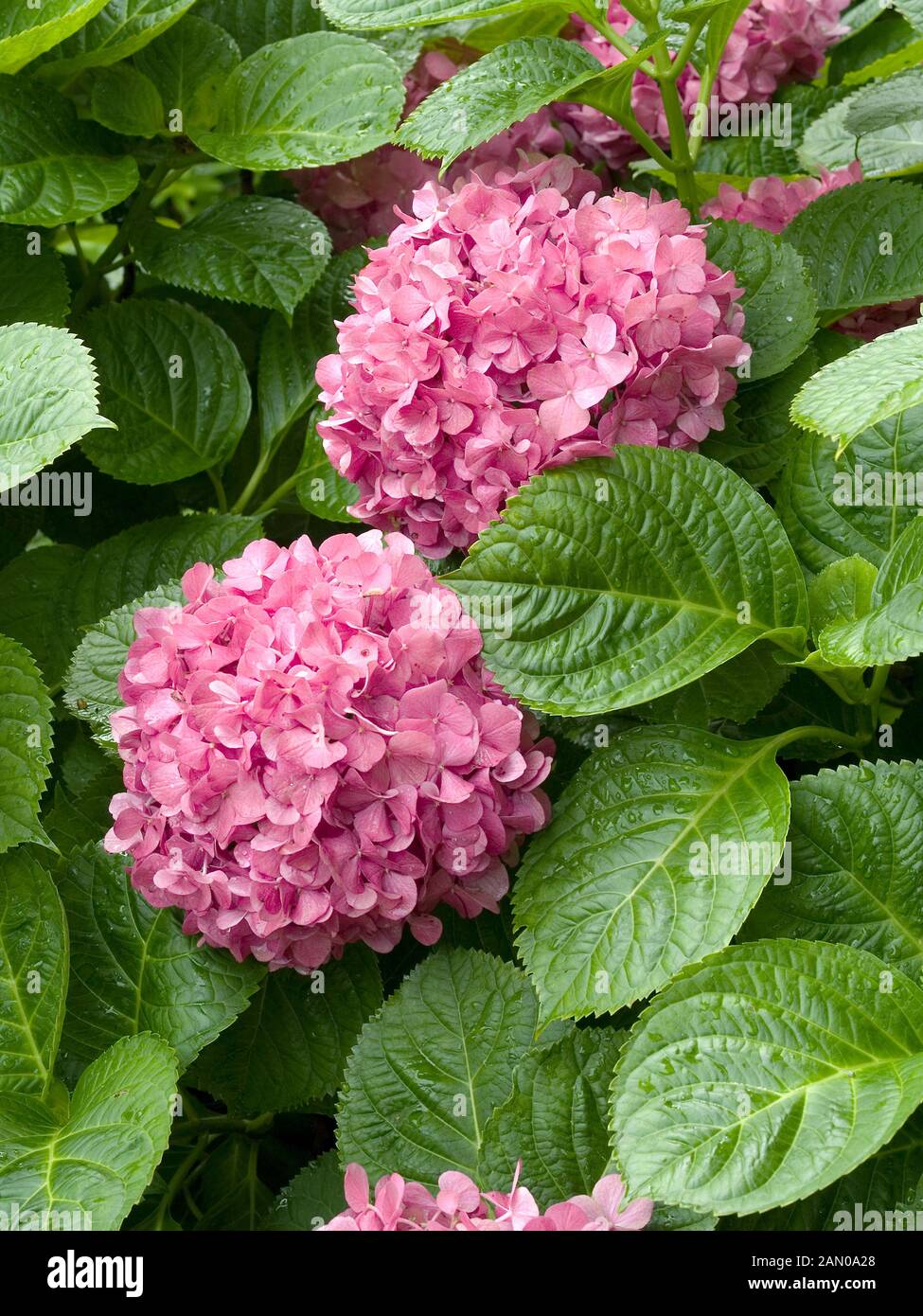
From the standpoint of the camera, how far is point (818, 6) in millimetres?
1369

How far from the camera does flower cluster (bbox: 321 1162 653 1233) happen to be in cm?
78

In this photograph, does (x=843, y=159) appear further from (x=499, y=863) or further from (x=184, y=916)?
(x=184, y=916)

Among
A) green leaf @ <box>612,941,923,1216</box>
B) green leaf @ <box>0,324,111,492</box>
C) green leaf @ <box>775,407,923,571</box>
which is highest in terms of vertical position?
green leaf @ <box>0,324,111,492</box>

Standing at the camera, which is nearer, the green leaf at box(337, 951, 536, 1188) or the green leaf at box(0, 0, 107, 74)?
the green leaf at box(337, 951, 536, 1188)

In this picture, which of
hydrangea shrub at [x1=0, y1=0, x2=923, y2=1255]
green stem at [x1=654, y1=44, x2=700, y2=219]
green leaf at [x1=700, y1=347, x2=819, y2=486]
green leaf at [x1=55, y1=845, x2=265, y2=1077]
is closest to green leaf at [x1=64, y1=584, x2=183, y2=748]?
hydrangea shrub at [x1=0, y1=0, x2=923, y2=1255]

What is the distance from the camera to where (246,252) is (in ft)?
4.29

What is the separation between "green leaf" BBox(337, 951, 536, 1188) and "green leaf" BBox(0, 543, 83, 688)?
466 millimetres

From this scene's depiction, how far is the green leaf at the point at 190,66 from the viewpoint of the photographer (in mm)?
1325

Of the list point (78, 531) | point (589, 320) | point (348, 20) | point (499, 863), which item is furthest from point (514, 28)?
point (499, 863)

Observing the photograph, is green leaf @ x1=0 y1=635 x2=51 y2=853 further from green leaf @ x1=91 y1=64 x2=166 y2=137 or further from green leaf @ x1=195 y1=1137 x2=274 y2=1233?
green leaf @ x1=91 y1=64 x2=166 y2=137

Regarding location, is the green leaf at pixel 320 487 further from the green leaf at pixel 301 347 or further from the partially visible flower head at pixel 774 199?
the partially visible flower head at pixel 774 199

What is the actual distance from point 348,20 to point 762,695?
59 cm

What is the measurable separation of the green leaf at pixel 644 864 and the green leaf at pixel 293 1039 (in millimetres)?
187

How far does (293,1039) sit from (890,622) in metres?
0.53
